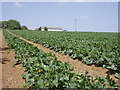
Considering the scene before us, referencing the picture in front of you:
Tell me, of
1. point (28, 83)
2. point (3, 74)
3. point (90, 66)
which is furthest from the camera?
point (90, 66)

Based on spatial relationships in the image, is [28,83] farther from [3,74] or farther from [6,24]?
[6,24]

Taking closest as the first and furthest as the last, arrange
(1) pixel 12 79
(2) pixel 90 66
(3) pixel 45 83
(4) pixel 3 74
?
(3) pixel 45 83 < (1) pixel 12 79 < (4) pixel 3 74 < (2) pixel 90 66

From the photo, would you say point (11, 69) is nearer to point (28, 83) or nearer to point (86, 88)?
point (28, 83)

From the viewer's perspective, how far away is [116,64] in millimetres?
4137

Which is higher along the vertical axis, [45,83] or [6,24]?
[6,24]

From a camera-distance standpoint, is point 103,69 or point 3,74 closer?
point 3,74

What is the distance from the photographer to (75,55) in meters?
5.66

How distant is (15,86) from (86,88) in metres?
1.97

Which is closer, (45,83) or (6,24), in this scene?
(45,83)

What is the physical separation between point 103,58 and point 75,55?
1.41 meters

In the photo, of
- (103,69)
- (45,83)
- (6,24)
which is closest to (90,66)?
(103,69)

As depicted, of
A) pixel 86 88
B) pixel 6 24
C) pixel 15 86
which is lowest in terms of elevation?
pixel 15 86

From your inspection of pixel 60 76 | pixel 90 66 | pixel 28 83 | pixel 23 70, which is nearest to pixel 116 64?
pixel 90 66

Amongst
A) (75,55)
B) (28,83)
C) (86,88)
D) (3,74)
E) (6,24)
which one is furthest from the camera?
(6,24)
